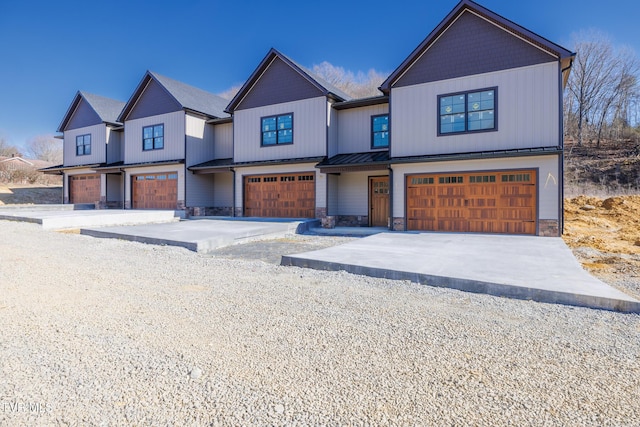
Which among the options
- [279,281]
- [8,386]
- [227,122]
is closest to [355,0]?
[227,122]

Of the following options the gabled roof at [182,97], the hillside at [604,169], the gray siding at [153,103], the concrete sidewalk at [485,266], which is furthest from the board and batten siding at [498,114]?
the hillside at [604,169]

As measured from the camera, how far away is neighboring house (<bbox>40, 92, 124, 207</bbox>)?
23.6m

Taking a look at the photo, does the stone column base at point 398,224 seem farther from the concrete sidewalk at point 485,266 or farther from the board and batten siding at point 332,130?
the board and batten siding at point 332,130

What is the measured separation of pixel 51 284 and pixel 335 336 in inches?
183

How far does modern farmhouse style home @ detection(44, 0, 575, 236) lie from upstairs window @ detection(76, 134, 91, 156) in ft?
0.42

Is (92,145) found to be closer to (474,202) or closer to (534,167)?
(474,202)

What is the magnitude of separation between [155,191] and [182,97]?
18.7ft

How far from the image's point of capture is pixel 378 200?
1564 centimetres

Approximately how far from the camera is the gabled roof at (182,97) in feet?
65.1

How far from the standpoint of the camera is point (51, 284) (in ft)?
17.8

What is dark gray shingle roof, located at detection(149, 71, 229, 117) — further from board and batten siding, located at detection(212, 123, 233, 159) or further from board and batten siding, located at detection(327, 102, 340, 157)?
board and batten siding, located at detection(327, 102, 340, 157)

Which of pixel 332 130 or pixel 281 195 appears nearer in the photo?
pixel 332 130

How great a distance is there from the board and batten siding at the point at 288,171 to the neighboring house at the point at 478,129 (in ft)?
11.2

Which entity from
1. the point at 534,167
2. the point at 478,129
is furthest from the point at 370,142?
the point at 534,167
